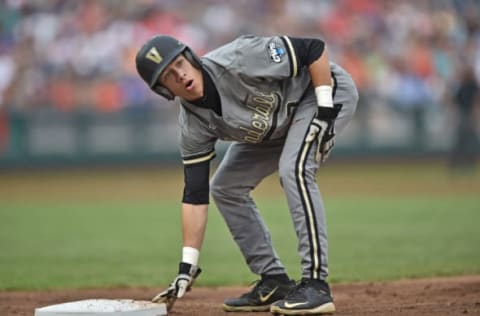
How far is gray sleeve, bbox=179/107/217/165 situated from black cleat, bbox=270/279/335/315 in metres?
0.94

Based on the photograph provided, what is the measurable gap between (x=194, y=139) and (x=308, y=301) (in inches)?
44.2

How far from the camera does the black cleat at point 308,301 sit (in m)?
5.05

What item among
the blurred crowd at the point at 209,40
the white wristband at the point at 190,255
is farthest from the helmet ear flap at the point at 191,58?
the blurred crowd at the point at 209,40

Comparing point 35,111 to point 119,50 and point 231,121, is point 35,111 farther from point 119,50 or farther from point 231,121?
point 231,121

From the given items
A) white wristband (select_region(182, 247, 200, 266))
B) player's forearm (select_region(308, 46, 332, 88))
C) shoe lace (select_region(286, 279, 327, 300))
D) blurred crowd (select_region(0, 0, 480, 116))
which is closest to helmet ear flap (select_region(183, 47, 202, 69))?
player's forearm (select_region(308, 46, 332, 88))

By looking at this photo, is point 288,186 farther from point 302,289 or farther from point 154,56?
point 154,56

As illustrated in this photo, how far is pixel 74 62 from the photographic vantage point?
1866cm

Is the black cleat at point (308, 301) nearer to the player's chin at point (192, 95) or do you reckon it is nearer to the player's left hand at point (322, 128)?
the player's left hand at point (322, 128)

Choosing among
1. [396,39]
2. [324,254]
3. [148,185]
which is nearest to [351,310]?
[324,254]

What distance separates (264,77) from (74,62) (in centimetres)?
1396

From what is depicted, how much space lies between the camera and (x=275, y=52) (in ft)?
17.1

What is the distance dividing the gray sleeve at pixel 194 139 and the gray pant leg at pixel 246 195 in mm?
370

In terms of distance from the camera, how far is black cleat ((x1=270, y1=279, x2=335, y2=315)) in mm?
5047

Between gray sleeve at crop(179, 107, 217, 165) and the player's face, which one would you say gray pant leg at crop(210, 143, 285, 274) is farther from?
the player's face
